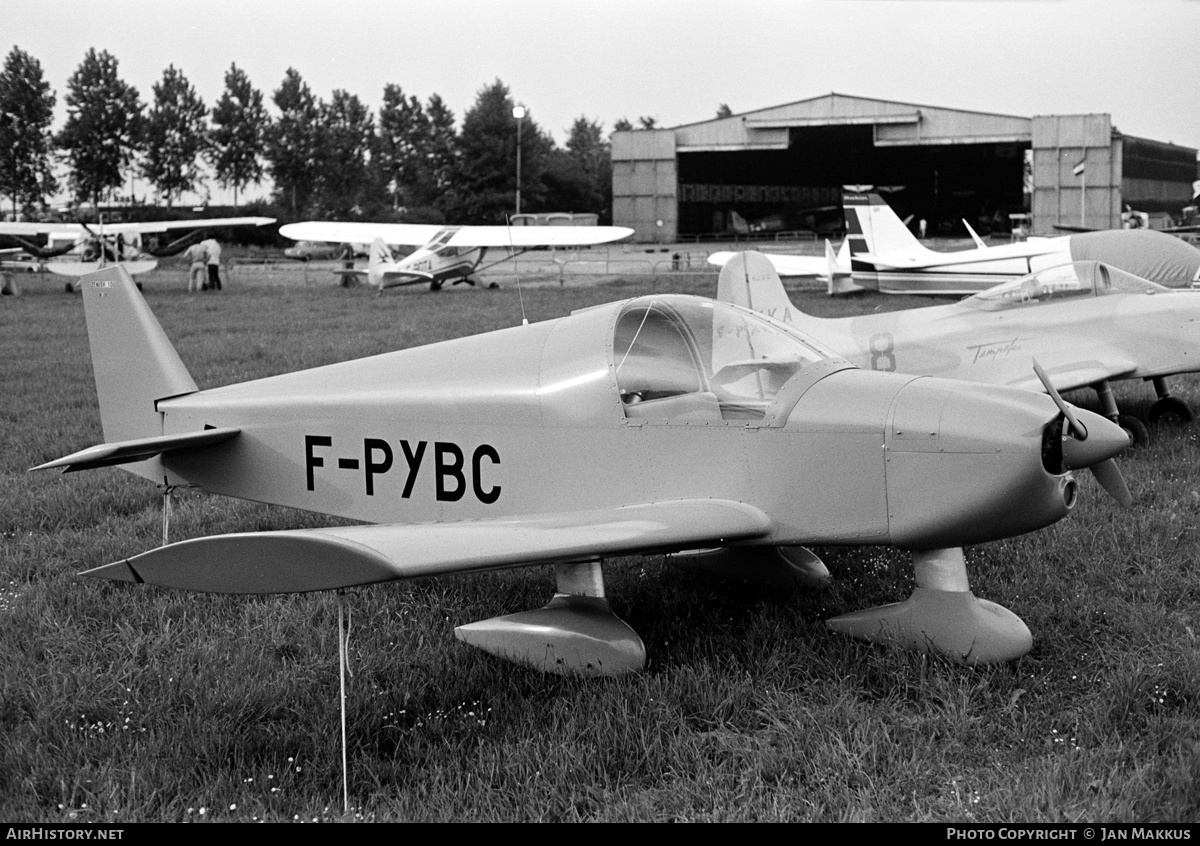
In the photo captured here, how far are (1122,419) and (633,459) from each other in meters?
6.66

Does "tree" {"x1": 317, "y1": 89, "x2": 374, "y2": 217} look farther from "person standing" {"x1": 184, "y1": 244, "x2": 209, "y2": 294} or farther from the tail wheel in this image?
the tail wheel

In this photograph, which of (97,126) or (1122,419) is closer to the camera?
(1122,419)

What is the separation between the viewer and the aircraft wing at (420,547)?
318 centimetres

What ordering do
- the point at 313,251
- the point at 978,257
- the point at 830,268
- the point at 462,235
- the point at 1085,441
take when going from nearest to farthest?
the point at 1085,441 → the point at 978,257 → the point at 830,268 → the point at 462,235 → the point at 313,251

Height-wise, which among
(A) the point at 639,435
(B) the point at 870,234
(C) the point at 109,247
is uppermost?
(C) the point at 109,247

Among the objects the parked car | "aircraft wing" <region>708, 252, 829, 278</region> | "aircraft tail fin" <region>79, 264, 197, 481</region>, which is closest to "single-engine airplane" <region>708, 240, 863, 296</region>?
"aircraft wing" <region>708, 252, 829, 278</region>

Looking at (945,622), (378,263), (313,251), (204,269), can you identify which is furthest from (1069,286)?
(313,251)

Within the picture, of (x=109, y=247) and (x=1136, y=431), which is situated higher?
(x=109, y=247)

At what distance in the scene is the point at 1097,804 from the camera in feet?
10.8

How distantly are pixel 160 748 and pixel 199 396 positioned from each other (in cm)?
273

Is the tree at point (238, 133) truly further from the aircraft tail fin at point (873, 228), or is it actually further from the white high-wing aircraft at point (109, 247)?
the aircraft tail fin at point (873, 228)

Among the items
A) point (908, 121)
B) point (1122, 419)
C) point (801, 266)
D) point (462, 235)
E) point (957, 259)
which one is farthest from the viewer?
point (908, 121)

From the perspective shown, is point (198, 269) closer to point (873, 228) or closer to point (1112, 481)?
point (873, 228)

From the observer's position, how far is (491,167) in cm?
7812
